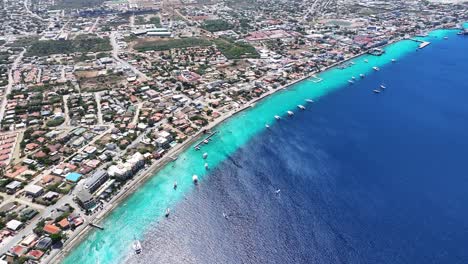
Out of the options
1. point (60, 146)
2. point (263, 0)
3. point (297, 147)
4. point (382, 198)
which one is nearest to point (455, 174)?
point (382, 198)

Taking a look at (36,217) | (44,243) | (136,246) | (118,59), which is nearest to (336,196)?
(136,246)

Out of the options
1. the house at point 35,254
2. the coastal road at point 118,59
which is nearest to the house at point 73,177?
the house at point 35,254

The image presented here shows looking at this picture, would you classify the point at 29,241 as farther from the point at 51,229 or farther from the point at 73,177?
the point at 73,177

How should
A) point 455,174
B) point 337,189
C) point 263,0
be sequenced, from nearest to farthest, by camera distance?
point 337,189 → point 455,174 → point 263,0

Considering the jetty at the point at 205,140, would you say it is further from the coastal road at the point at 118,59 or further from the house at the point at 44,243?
the coastal road at the point at 118,59

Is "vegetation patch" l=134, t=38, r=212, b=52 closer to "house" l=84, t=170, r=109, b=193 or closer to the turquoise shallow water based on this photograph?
the turquoise shallow water

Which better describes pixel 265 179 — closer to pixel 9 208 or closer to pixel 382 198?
pixel 382 198
